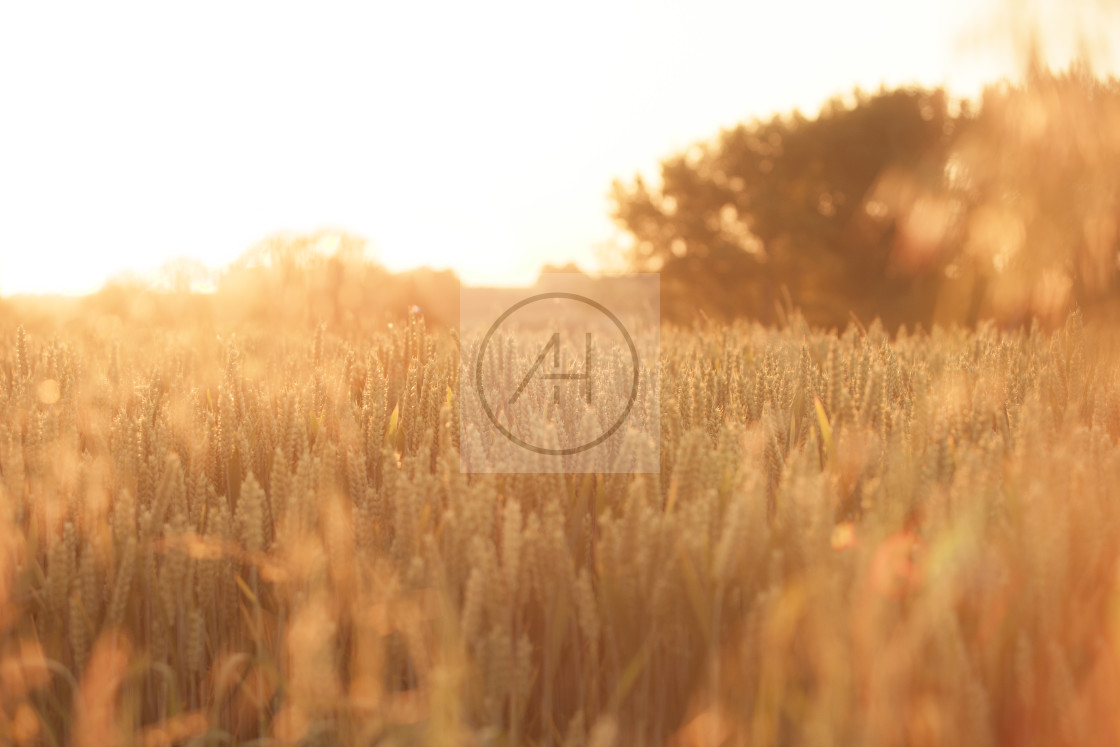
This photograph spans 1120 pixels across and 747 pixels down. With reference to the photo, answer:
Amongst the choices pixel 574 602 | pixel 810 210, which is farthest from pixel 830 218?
pixel 574 602

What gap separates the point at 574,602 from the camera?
3.24 feet

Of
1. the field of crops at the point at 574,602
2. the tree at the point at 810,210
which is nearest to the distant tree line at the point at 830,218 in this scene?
the tree at the point at 810,210

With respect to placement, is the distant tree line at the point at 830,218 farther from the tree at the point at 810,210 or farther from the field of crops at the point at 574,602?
the field of crops at the point at 574,602

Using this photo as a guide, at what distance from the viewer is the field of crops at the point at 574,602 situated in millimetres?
789

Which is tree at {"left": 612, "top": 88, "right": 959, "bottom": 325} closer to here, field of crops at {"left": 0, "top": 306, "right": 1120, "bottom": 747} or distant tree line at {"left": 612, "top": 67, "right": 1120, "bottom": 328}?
distant tree line at {"left": 612, "top": 67, "right": 1120, "bottom": 328}

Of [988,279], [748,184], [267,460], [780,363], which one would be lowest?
[267,460]

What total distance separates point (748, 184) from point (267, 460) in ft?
73.2

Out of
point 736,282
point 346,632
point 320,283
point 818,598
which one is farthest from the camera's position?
point 736,282

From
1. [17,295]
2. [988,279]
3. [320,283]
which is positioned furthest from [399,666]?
[988,279]

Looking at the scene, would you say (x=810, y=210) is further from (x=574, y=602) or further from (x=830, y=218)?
(x=574, y=602)

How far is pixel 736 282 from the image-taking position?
22.0 meters

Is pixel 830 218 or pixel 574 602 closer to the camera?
pixel 574 602

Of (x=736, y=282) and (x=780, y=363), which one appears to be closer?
(x=780, y=363)

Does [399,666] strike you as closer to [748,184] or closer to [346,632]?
[346,632]
